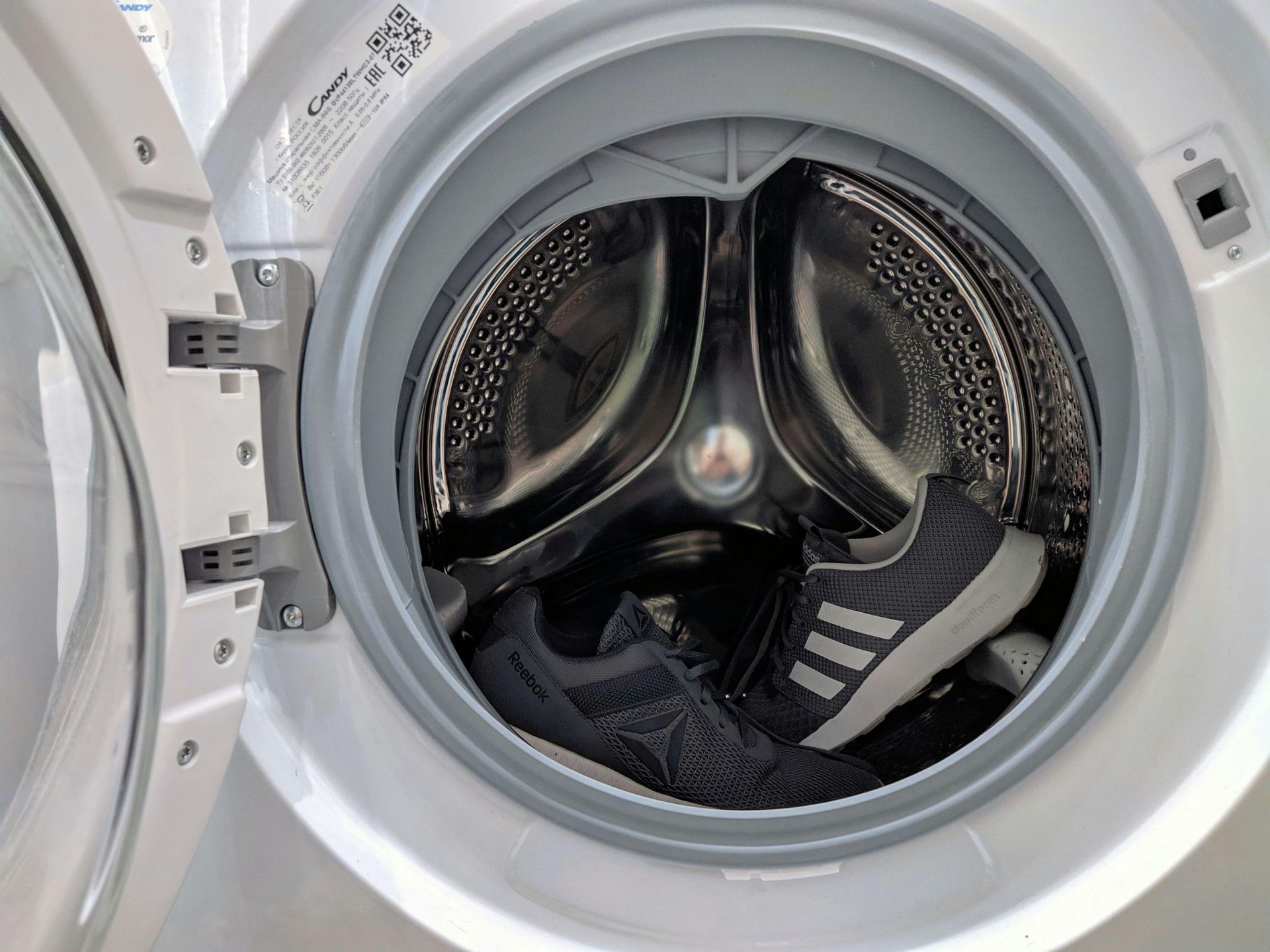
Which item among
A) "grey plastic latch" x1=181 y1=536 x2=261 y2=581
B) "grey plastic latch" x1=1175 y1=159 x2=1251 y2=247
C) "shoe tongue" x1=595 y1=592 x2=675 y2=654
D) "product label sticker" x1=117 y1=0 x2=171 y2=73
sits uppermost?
"product label sticker" x1=117 y1=0 x2=171 y2=73

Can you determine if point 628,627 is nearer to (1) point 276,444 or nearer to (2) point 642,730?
(2) point 642,730

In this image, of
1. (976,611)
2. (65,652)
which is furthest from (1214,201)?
(65,652)

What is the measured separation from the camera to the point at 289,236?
54cm

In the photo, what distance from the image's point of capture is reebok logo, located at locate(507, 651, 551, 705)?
30.2 inches

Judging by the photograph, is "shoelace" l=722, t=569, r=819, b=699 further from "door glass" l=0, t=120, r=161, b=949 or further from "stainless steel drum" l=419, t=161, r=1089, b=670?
"door glass" l=0, t=120, r=161, b=949

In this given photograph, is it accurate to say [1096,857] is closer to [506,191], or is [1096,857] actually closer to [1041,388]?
[1041,388]

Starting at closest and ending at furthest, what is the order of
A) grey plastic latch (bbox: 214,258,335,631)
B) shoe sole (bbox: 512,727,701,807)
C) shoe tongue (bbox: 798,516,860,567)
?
grey plastic latch (bbox: 214,258,335,631) → shoe sole (bbox: 512,727,701,807) → shoe tongue (bbox: 798,516,860,567)

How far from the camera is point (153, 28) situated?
508 millimetres

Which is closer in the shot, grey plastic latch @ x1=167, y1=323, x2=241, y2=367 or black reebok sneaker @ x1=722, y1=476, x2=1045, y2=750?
grey plastic latch @ x1=167, y1=323, x2=241, y2=367

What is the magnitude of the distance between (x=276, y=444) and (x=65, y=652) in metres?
0.16

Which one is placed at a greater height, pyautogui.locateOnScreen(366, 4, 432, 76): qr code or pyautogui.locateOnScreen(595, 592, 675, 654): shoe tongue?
pyautogui.locateOnScreen(366, 4, 432, 76): qr code

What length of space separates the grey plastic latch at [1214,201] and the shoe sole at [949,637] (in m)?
0.36

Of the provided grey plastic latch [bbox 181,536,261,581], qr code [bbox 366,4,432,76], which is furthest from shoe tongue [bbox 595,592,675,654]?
qr code [bbox 366,4,432,76]

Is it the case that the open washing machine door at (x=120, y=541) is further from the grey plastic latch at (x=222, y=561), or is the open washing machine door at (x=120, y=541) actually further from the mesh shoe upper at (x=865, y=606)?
the mesh shoe upper at (x=865, y=606)
